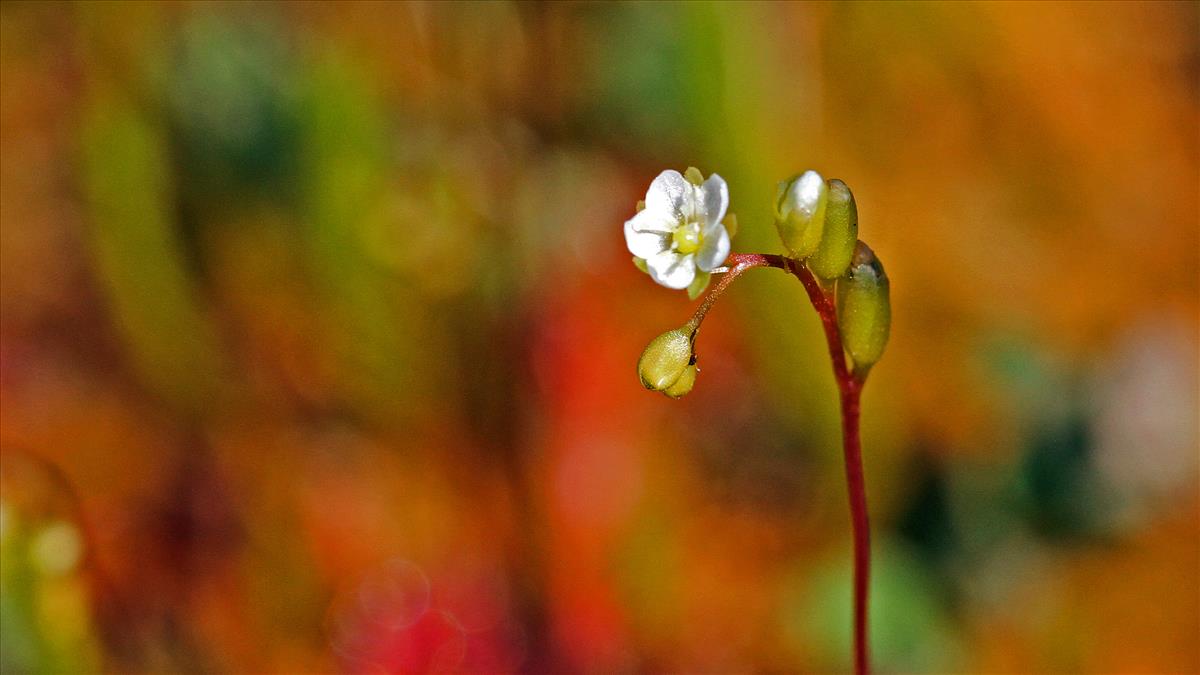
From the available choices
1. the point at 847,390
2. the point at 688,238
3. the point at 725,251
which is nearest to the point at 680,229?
the point at 688,238

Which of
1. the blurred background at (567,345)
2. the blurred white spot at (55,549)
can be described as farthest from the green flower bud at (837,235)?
the blurred white spot at (55,549)

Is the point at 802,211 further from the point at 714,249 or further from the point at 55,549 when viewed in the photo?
the point at 55,549

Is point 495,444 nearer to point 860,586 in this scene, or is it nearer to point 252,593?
point 252,593

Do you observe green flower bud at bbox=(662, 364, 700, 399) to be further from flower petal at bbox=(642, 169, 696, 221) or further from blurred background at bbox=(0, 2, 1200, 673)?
blurred background at bbox=(0, 2, 1200, 673)

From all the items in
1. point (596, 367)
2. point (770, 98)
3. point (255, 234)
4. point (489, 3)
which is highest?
point (489, 3)

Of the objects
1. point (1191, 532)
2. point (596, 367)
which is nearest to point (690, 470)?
point (596, 367)

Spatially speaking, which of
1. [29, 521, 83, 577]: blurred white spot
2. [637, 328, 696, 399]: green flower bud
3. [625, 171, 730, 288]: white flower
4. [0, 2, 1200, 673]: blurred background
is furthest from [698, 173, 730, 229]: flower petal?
[29, 521, 83, 577]: blurred white spot

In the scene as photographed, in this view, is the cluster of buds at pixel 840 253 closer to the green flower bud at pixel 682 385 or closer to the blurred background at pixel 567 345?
the green flower bud at pixel 682 385
